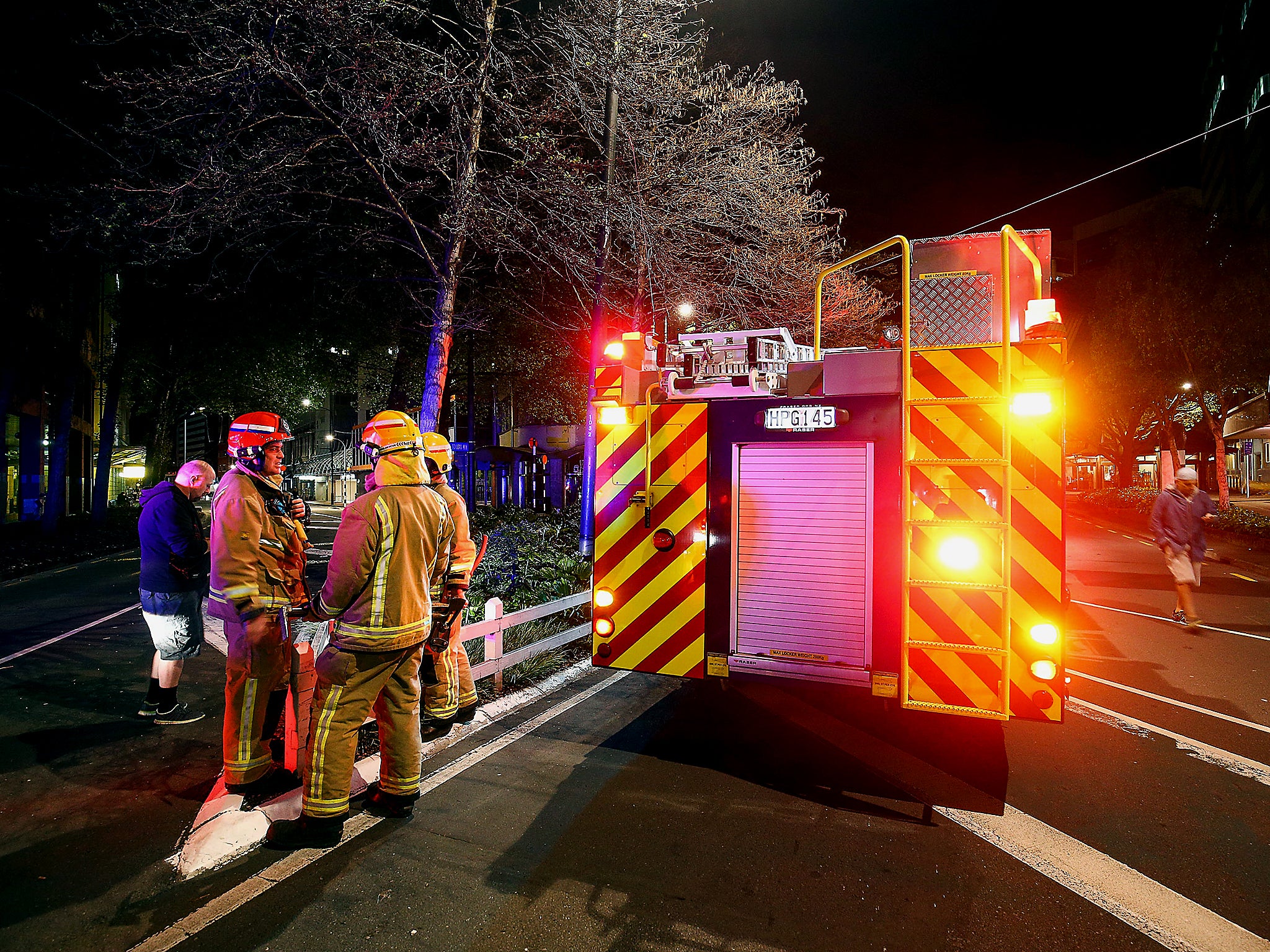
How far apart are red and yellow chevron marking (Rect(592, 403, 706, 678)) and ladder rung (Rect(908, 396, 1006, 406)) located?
1.33 m

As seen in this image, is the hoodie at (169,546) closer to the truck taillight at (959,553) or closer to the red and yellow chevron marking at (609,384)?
the red and yellow chevron marking at (609,384)

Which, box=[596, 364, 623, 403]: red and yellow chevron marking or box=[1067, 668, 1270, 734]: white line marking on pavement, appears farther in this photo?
box=[1067, 668, 1270, 734]: white line marking on pavement

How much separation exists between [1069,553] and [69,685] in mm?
18717

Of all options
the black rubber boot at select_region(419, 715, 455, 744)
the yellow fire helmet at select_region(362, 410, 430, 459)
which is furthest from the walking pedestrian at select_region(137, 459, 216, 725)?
the yellow fire helmet at select_region(362, 410, 430, 459)

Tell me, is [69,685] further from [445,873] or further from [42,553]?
[42,553]

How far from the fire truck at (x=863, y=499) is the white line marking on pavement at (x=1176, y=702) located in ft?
9.51

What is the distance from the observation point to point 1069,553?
16484 millimetres

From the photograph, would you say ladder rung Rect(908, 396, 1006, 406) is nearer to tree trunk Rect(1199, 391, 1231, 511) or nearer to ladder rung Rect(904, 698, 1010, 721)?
ladder rung Rect(904, 698, 1010, 721)

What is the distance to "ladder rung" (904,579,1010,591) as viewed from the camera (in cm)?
369

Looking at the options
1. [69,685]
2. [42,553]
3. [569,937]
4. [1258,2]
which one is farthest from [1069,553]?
[1258,2]

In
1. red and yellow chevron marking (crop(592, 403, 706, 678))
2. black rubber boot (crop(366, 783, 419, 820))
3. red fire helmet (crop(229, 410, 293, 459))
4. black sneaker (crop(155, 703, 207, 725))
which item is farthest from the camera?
black sneaker (crop(155, 703, 207, 725))

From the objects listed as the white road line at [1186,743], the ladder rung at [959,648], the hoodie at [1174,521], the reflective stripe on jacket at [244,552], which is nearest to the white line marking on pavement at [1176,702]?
the white road line at [1186,743]

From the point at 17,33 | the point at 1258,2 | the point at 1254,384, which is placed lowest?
the point at 1254,384

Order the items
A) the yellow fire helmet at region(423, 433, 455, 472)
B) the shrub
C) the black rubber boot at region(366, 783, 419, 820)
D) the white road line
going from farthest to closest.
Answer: the shrub < the yellow fire helmet at region(423, 433, 455, 472) < the white road line < the black rubber boot at region(366, 783, 419, 820)
